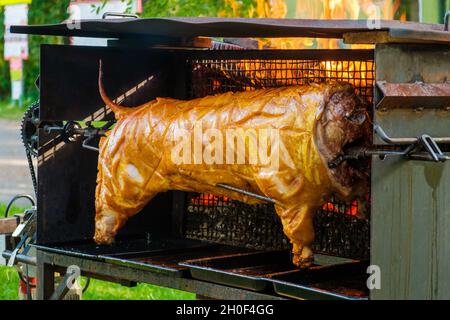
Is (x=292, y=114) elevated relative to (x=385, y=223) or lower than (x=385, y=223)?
elevated

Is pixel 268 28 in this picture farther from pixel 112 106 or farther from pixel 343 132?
pixel 112 106

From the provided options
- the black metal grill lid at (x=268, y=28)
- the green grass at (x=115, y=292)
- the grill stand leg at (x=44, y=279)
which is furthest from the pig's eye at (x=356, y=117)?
the green grass at (x=115, y=292)

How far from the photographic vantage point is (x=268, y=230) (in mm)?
4273

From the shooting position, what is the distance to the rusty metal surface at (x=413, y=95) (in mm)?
2961

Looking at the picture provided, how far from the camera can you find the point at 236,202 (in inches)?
173

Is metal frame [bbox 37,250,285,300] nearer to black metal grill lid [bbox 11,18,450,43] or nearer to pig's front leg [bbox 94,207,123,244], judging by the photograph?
pig's front leg [bbox 94,207,123,244]

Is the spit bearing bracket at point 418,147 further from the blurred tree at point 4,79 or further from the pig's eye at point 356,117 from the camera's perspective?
the blurred tree at point 4,79

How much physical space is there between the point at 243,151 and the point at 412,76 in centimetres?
86

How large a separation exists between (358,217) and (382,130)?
0.84 metres

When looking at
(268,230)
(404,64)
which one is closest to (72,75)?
(268,230)

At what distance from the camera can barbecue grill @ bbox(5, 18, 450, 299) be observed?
3.01 metres

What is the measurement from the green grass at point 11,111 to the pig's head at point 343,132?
16497 millimetres

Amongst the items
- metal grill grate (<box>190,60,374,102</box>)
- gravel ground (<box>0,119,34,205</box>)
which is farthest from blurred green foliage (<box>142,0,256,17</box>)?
gravel ground (<box>0,119,34,205</box>)
